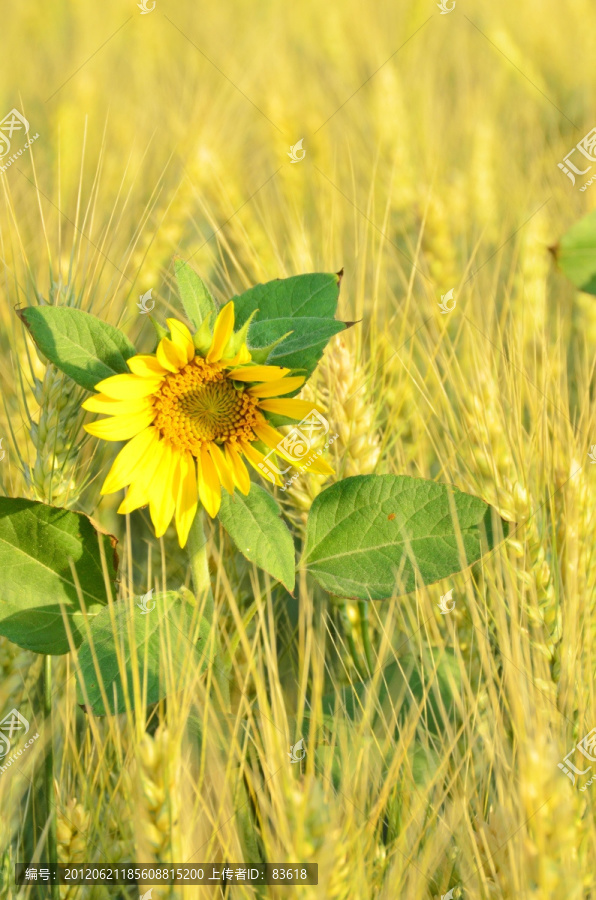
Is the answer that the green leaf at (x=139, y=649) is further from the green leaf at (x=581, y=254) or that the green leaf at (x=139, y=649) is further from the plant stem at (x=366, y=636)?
the green leaf at (x=581, y=254)

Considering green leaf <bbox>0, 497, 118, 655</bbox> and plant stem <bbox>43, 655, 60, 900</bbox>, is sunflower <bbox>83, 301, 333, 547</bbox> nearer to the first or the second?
green leaf <bbox>0, 497, 118, 655</bbox>

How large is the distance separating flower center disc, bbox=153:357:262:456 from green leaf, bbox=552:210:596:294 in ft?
1.01

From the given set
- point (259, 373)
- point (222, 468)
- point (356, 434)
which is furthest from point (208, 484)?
point (356, 434)

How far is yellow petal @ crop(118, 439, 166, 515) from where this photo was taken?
0.72m

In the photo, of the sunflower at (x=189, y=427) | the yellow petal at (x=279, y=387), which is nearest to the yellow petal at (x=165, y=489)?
the sunflower at (x=189, y=427)

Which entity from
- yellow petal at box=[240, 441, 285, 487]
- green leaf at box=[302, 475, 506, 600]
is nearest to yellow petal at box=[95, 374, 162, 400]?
yellow petal at box=[240, 441, 285, 487]

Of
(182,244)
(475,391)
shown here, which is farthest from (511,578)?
(182,244)

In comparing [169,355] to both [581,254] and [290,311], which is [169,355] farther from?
[581,254]

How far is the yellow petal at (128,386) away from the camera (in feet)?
2.21

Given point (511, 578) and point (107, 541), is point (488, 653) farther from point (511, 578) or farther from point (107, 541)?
point (107, 541)

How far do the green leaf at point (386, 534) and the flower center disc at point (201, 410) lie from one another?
0.12 metres

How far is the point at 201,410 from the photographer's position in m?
0.73

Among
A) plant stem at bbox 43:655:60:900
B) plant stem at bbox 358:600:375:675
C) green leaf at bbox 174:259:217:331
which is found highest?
green leaf at bbox 174:259:217:331

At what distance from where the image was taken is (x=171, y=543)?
3.49ft
